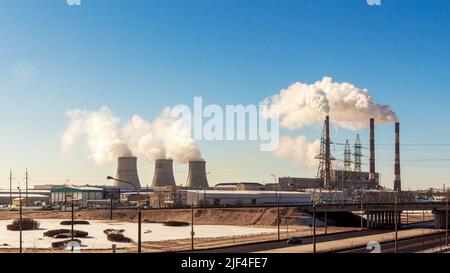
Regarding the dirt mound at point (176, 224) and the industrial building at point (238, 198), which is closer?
the dirt mound at point (176, 224)

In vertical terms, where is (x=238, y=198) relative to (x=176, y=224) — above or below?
above

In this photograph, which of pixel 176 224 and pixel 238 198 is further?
pixel 238 198

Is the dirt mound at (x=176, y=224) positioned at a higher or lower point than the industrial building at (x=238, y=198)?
lower

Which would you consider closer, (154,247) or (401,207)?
(154,247)

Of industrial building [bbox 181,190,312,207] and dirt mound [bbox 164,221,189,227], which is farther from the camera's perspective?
industrial building [bbox 181,190,312,207]

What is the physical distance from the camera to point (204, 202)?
152125 mm

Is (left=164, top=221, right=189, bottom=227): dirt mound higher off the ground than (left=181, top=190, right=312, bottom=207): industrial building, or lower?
lower
